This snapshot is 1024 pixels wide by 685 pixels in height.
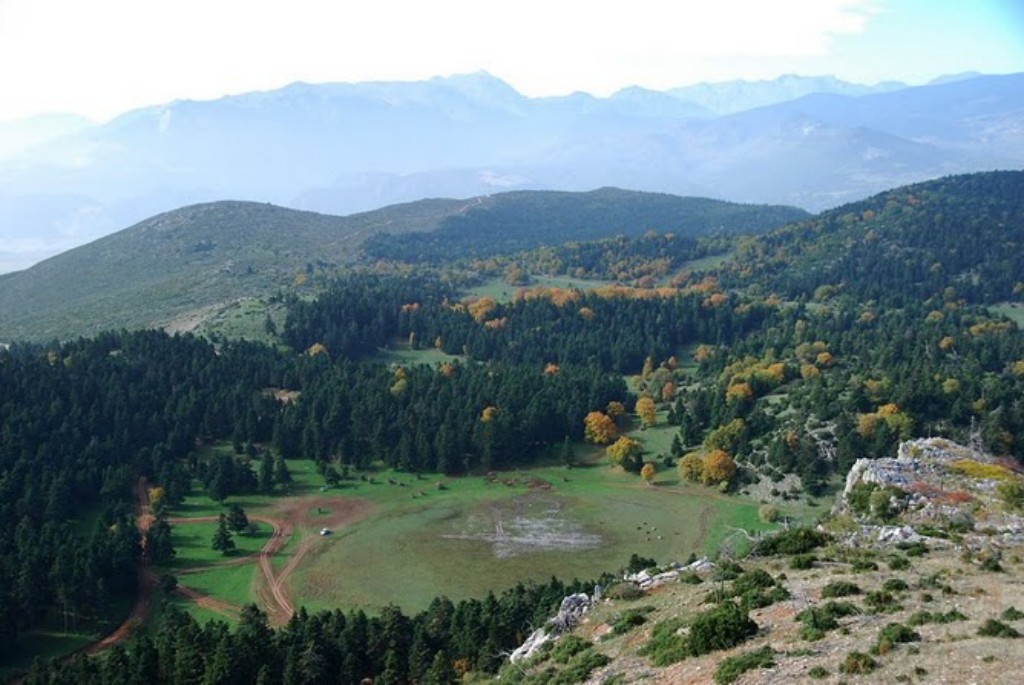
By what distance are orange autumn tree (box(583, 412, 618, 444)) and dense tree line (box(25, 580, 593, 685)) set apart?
57.4 meters

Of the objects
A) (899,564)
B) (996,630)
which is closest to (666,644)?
(996,630)


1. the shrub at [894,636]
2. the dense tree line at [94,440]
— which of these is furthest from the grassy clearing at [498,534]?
the shrub at [894,636]

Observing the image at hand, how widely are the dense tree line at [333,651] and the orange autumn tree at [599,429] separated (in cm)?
5738

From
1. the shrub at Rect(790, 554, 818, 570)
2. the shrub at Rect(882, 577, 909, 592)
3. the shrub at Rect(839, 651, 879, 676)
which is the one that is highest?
the shrub at Rect(839, 651, 879, 676)

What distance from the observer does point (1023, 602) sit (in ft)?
115

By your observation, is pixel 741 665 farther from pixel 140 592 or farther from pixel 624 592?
pixel 140 592

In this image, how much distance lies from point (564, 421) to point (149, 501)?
183ft

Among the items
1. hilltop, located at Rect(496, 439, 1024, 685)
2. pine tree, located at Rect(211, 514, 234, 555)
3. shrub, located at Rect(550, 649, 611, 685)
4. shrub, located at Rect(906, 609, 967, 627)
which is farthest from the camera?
pine tree, located at Rect(211, 514, 234, 555)

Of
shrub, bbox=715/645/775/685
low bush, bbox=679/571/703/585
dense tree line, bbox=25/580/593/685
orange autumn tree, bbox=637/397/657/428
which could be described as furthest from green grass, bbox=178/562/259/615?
orange autumn tree, bbox=637/397/657/428

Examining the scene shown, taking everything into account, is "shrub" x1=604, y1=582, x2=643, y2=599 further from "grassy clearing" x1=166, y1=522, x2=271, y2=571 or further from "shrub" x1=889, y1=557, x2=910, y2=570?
"grassy clearing" x1=166, y1=522, x2=271, y2=571

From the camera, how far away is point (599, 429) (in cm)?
11900

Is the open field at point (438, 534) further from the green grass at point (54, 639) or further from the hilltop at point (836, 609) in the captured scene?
the hilltop at point (836, 609)

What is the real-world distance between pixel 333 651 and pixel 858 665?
128 feet

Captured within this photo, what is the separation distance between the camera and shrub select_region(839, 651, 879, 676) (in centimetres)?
2916
